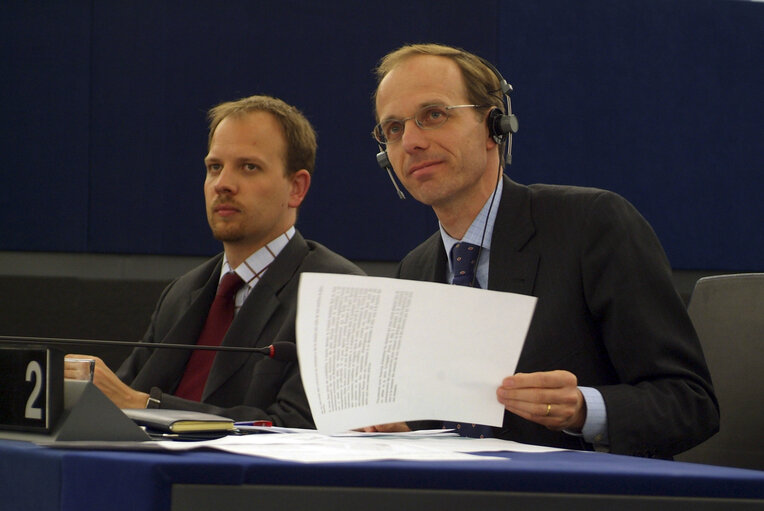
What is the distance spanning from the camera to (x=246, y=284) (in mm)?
1870

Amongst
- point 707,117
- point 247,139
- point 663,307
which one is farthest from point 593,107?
point 663,307

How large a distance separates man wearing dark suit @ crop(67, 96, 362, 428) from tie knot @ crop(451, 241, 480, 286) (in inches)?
13.7

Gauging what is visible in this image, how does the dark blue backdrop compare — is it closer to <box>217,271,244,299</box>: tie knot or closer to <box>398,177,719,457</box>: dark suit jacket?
<box>217,271,244,299</box>: tie knot

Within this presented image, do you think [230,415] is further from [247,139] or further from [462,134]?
[247,139]

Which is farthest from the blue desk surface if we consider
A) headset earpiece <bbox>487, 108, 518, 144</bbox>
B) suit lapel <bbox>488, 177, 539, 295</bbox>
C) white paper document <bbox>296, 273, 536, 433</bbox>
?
headset earpiece <bbox>487, 108, 518, 144</bbox>

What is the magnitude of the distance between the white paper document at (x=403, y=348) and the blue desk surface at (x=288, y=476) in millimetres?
245

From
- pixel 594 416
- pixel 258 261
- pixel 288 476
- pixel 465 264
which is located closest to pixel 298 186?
pixel 258 261

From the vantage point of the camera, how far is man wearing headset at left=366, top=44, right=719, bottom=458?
120 centimetres

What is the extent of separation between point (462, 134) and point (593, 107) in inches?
62.6

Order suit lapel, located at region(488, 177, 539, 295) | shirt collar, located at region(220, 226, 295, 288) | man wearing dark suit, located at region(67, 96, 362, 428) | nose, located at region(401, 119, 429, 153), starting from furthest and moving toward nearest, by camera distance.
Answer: shirt collar, located at region(220, 226, 295, 288)
man wearing dark suit, located at region(67, 96, 362, 428)
nose, located at region(401, 119, 429, 153)
suit lapel, located at region(488, 177, 539, 295)

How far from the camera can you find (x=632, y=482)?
0.62 m

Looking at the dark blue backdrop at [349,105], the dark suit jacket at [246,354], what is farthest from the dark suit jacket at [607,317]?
the dark blue backdrop at [349,105]

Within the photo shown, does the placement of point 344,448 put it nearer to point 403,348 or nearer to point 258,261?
point 403,348

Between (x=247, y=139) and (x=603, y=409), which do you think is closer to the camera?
(x=603, y=409)
